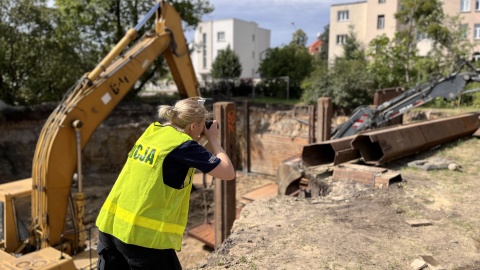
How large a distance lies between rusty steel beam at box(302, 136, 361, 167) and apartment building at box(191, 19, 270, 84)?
40674 mm

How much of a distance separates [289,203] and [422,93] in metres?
5.92

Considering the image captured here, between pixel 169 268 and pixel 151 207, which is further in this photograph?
pixel 169 268

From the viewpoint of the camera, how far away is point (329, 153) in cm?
720

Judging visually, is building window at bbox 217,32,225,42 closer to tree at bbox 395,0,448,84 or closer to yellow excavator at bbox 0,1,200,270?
tree at bbox 395,0,448,84

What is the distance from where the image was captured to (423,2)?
20000mm

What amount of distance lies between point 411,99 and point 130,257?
9.00 meters

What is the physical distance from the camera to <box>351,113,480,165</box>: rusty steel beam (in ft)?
22.4

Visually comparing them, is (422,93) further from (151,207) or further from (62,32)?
(62,32)

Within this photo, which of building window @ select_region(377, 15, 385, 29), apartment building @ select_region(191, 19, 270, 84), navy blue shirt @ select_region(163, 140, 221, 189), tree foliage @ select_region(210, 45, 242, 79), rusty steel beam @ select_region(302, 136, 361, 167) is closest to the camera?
navy blue shirt @ select_region(163, 140, 221, 189)

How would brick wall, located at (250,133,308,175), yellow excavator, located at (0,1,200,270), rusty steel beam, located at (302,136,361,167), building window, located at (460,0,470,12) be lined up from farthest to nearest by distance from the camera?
building window, located at (460,0,470,12)
brick wall, located at (250,133,308,175)
rusty steel beam, located at (302,136,361,167)
yellow excavator, located at (0,1,200,270)

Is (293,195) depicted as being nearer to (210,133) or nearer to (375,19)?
(210,133)

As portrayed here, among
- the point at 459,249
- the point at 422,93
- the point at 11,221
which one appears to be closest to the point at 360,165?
the point at 459,249

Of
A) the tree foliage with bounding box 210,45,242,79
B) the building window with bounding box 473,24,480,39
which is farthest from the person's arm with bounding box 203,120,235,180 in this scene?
the tree foliage with bounding box 210,45,242,79

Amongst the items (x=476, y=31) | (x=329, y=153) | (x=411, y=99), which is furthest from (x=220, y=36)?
(x=329, y=153)
